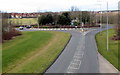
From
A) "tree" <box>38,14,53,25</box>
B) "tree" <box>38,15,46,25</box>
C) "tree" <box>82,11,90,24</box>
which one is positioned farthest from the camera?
"tree" <box>82,11,90,24</box>

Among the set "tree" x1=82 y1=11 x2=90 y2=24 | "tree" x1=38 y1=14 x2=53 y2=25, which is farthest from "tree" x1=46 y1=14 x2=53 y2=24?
"tree" x1=82 y1=11 x2=90 y2=24

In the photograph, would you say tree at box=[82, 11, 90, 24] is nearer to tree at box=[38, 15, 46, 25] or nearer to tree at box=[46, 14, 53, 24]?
tree at box=[46, 14, 53, 24]

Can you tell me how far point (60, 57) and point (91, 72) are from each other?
23.4 ft

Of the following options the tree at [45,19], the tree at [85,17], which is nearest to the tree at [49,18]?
the tree at [45,19]

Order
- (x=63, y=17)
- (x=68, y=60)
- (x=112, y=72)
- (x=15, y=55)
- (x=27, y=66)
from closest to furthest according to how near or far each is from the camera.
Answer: (x=112, y=72), (x=27, y=66), (x=68, y=60), (x=15, y=55), (x=63, y=17)

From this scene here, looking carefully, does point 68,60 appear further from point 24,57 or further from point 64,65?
point 24,57

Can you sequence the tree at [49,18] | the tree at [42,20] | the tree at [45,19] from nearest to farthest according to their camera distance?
the tree at [49,18], the tree at [45,19], the tree at [42,20]

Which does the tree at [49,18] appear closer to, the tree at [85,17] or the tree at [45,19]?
the tree at [45,19]

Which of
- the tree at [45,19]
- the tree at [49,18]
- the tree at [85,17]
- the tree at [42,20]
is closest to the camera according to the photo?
the tree at [49,18]

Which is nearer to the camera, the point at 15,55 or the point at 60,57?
the point at 60,57

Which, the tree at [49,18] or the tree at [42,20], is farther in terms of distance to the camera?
the tree at [42,20]

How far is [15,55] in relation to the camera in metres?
25.7

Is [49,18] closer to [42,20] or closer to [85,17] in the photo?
[42,20]

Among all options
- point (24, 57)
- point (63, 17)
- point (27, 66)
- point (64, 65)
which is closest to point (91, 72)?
point (64, 65)
